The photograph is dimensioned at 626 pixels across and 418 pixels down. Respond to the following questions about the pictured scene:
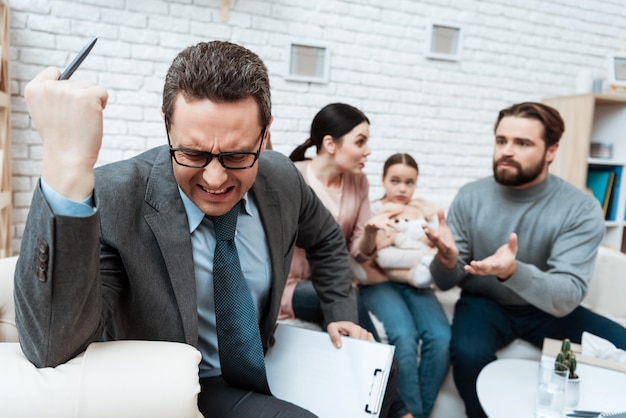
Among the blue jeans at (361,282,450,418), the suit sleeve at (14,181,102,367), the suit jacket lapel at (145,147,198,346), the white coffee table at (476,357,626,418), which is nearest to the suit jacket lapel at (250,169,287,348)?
the suit jacket lapel at (145,147,198,346)

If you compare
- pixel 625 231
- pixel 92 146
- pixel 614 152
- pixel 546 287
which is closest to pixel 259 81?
pixel 92 146

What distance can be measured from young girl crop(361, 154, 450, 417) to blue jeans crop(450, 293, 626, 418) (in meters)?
0.06

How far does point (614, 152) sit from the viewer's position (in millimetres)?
3277

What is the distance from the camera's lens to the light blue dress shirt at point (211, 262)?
111 cm

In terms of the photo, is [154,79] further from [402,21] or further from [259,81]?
[259,81]

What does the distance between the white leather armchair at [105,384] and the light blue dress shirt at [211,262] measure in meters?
0.25

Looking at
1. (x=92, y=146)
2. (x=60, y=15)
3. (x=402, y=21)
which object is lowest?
(x=92, y=146)

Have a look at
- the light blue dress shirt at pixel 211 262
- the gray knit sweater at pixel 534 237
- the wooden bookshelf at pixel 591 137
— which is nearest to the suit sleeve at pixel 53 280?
the light blue dress shirt at pixel 211 262

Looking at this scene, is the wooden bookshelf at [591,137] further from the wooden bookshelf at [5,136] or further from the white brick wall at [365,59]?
the wooden bookshelf at [5,136]

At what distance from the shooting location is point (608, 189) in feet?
10.7

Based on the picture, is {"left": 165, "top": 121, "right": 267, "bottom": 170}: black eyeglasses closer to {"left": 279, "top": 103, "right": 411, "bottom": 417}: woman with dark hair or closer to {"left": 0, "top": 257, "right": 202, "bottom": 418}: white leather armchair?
{"left": 0, "top": 257, "right": 202, "bottom": 418}: white leather armchair

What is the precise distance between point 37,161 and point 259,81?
1717 mm

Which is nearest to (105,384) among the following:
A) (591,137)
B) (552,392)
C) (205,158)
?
(205,158)

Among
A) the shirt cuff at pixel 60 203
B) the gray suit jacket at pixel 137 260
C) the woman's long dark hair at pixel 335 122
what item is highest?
the woman's long dark hair at pixel 335 122
